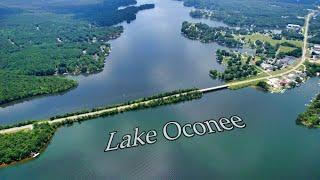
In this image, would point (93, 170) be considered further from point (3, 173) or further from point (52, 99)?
point (52, 99)

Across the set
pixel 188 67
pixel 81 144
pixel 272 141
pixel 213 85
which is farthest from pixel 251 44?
pixel 81 144

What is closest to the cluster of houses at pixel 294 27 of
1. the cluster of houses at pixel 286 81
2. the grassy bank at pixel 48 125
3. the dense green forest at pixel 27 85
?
the cluster of houses at pixel 286 81

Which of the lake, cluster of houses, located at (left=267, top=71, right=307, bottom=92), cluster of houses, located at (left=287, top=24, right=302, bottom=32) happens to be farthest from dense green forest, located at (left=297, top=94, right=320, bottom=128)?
cluster of houses, located at (left=287, top=24, right=302, bottom=32)

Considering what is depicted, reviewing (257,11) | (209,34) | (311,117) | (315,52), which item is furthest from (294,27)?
(311,117)

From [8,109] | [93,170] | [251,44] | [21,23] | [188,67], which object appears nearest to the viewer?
[93,170]

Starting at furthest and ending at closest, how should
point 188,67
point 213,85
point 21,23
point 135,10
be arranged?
point 135,10, point 21,23, point 188,67, point 213,85
